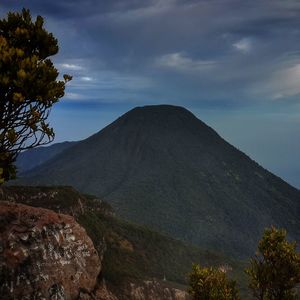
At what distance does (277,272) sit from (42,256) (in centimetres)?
2417

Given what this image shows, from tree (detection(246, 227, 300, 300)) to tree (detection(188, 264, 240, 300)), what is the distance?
2.42m

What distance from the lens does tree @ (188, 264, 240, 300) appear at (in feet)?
110

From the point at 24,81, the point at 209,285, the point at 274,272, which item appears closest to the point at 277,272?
the point at 274,272

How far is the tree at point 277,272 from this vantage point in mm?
32031

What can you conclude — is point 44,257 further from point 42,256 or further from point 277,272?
point 277,272

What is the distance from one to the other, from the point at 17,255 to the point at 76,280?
972 cm

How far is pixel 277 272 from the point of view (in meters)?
32.3

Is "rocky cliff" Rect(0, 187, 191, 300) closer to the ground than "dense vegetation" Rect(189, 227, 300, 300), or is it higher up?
closer to the ground

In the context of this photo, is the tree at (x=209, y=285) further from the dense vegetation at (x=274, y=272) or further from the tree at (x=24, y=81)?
the tree at (x=24, y=81)

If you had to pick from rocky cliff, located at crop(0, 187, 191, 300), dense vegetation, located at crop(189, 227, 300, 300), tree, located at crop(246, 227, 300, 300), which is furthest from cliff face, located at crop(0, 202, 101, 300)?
tree, located at crop(246, 227, 300, 300)

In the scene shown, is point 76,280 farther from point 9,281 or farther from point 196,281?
point 196,281

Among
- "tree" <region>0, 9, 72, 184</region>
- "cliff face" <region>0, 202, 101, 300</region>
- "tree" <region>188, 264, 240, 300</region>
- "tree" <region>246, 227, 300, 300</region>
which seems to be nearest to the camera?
"tree" <region>0, 9, 72, 184</region>

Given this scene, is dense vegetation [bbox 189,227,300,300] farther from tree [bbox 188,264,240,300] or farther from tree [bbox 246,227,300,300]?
tree [bbox 188,264,240,300]

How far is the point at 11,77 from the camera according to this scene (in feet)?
62.4
